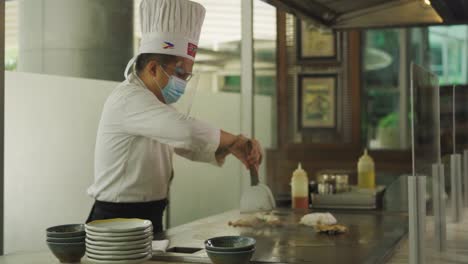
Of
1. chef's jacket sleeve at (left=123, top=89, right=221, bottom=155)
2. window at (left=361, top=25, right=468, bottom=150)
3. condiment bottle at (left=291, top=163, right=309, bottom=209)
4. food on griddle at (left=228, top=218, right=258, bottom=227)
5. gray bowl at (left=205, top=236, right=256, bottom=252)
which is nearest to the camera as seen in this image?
gray bowl at (left=205, top=236, right=256, bottom=252)

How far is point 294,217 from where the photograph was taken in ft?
7.97

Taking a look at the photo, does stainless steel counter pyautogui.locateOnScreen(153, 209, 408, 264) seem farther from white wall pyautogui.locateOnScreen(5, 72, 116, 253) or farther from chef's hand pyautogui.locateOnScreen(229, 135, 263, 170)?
white wall pyautogui.locateOnScreen(5, 72, 116, 253)

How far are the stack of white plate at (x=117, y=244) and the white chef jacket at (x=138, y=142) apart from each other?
0.46 meters

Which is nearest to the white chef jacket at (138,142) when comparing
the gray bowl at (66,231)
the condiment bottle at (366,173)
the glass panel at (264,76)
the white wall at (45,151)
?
the white wall at (45,151)

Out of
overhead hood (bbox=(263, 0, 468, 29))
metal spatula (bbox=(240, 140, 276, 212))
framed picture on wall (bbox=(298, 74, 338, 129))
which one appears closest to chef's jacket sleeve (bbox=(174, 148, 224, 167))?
metal spatula (bbox=(240, 140, 276, 212))

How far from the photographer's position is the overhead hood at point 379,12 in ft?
7.86

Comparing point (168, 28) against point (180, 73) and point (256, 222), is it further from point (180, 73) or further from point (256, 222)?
point (256, 222)

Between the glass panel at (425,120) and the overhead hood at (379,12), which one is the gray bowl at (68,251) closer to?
the glass panel at (425,120)

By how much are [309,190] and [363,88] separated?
7.21 feet

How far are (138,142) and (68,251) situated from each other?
628 mm

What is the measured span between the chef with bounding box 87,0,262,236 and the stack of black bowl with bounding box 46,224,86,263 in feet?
1.70

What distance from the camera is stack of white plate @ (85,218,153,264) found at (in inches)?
59.1

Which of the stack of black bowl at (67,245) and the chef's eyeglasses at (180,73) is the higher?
the chef's eyeglasses at (180,73)

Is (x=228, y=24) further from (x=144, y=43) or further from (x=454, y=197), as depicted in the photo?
(x=454, y=197)
